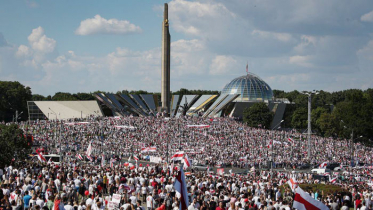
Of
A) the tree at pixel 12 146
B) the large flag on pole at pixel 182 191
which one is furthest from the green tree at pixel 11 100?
the large flag on pole at pixel 182 191

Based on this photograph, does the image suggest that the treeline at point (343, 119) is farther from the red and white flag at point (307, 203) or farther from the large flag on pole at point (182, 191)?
the red and white flag at point (307, 203)

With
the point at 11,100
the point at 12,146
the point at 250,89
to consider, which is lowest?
the point at 12,146

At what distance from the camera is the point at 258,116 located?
7419 centimetres

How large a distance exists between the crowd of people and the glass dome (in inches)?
1383

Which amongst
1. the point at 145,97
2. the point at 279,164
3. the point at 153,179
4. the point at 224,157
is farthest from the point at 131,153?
the point at 145,97

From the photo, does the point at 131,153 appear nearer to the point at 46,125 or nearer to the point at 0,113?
the point at 46,125

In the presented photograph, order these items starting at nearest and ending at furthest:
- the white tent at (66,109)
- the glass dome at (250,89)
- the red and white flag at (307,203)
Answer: the red and white flag at (307,203)
the white tent at (66,109)
the glass dome at (250,89)

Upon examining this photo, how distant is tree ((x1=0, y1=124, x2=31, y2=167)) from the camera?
29969mm

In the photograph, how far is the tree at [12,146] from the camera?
98.3 feet

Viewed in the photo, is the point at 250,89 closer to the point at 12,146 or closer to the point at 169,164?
the point at 169,164

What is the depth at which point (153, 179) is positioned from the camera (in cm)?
1889

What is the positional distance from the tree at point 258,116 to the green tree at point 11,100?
44178 millimetres

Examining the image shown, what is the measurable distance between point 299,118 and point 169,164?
1949 inches

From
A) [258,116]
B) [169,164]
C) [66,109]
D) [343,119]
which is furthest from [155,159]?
[66,109]
